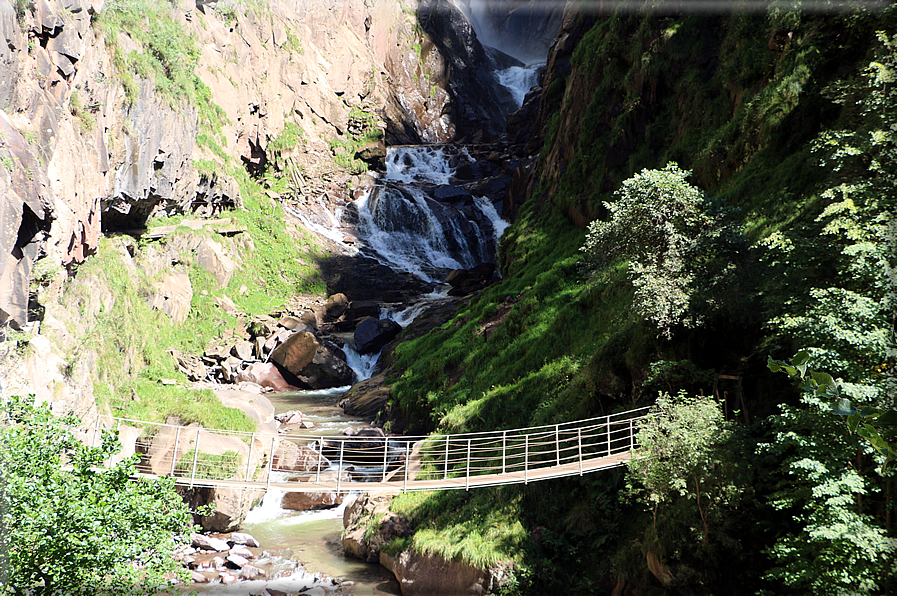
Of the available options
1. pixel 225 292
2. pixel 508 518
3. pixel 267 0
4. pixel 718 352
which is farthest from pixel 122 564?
Result: pixel 267 0

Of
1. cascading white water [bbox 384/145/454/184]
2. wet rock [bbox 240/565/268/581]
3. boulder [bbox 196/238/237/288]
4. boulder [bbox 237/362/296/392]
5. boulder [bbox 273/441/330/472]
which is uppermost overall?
cascading white water [bbox 384/145/454/184]

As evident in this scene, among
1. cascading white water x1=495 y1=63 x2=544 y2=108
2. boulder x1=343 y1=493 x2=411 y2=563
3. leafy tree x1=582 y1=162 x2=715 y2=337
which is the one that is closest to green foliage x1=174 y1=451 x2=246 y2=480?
boulder x1=343 y1=493 x2=411 y2=563

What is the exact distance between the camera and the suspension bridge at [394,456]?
37.5ft

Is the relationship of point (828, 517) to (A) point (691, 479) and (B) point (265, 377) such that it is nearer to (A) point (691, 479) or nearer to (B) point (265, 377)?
(A) point (691, 479)

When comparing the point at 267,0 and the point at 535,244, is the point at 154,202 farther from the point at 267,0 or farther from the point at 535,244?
the point at 267,0

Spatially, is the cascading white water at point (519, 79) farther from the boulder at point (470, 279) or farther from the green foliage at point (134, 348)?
the green foliage at point (134, 348)

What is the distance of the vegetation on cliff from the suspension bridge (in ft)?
2.58

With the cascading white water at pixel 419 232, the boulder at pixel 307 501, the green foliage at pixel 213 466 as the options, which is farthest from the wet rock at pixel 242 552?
the cascading white water at pixel 419 232

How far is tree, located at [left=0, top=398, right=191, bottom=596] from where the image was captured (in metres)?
7.23

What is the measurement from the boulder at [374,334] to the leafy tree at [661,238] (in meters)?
21.3

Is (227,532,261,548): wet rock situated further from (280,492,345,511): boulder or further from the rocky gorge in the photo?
(280,492,345,511): boulder

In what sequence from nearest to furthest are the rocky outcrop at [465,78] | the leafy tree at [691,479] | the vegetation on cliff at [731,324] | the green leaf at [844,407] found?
1. the green leaf at [844,407]
2. the vegetation on cliff at [731,324]
3. the leafy tree at [691,479]
4. the rocky outcrop at [465,78]

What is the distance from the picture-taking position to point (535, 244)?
26.7m

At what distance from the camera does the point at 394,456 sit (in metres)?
19.5
